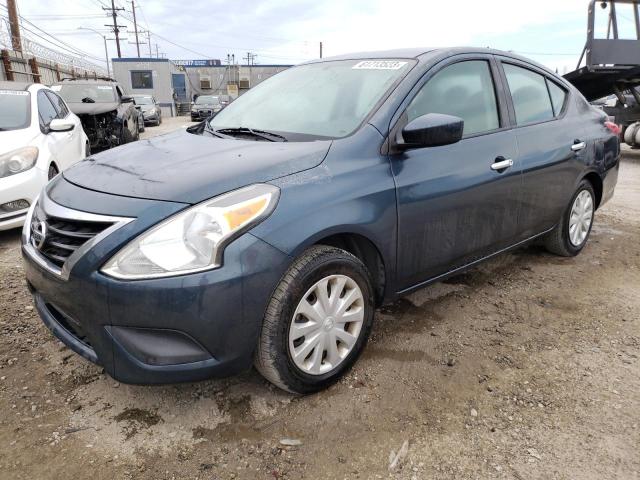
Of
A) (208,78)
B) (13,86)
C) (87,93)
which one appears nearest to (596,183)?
(13,86)

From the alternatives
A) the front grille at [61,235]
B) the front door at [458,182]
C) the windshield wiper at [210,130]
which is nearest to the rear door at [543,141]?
the front door at [458,182]

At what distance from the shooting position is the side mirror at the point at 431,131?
2387 millimetres

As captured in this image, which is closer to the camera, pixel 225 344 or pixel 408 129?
pixel 225 344

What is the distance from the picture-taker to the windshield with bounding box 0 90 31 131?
5.01 m

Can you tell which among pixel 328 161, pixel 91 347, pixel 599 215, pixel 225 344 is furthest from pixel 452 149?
pixel 599 215

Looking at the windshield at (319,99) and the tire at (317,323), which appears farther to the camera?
the windshield at (319,99)

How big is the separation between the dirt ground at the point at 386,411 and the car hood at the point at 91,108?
7123 millimetres

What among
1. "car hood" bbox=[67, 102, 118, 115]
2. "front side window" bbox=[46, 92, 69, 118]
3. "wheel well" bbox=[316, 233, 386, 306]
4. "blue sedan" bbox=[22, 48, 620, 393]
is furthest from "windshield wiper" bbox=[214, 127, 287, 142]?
"car hood" bbox=[67, 102, 118, 115]

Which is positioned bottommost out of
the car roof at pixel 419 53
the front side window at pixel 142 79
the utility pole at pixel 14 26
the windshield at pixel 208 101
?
the windshield at pixel 208 101

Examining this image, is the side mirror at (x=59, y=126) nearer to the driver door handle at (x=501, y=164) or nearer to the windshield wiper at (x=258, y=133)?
the windshield wiper at (x=258, y=133)

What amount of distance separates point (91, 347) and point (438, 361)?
5.55 feet

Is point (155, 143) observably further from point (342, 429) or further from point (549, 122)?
point (549, 122)

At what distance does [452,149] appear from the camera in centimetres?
277

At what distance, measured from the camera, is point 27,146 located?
4703mm
